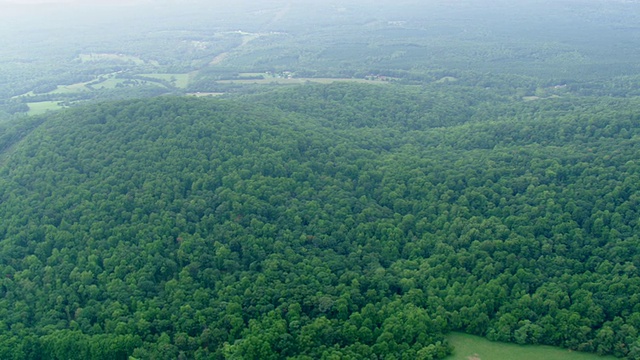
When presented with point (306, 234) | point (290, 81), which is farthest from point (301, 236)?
point (290, 81)

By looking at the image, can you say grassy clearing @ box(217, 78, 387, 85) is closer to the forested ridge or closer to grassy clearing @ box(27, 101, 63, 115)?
grassy clearing @ box(27, 101, 63, 115)

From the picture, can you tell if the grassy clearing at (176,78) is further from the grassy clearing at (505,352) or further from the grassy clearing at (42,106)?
the grassy clearing at (505,352)

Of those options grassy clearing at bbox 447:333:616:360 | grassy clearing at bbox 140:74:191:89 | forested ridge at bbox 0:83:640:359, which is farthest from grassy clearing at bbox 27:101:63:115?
grassy clearing at bbox 447:333:616:360

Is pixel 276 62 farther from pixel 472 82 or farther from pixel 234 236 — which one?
pixel 234 236

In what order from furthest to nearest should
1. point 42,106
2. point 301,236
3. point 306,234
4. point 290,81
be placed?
point 290,81 → point 42,106 → point 306,234 → point 301,236

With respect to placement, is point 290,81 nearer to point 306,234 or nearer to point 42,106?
point 42,106

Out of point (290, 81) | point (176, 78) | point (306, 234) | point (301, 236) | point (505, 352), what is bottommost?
point (505, 352)
